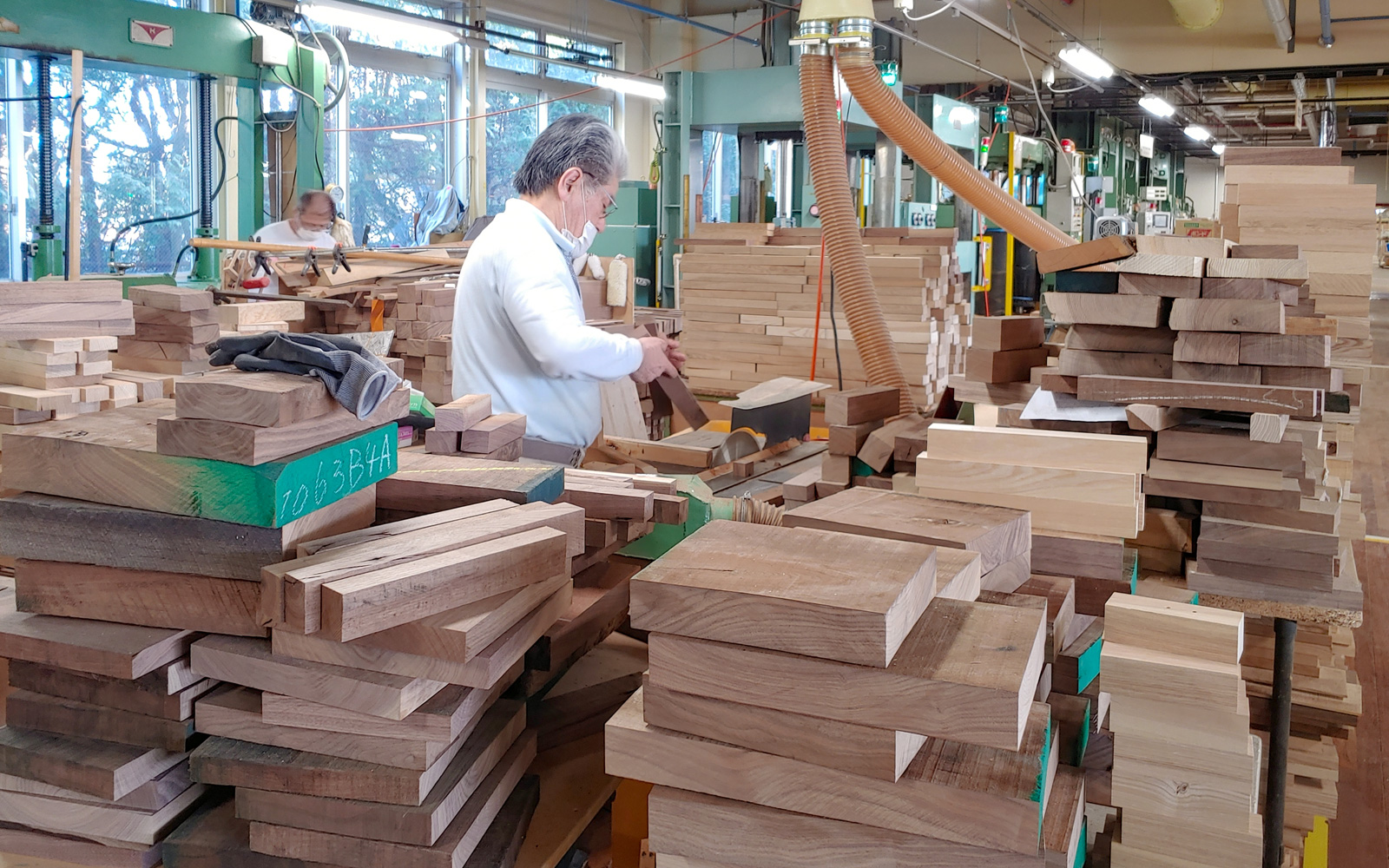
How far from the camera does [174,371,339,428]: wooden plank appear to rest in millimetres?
1652

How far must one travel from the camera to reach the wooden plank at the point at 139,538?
1.73 m

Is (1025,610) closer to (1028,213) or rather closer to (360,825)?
(360,825)

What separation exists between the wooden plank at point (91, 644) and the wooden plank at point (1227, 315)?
2.27 m

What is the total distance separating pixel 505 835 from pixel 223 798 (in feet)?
1.66

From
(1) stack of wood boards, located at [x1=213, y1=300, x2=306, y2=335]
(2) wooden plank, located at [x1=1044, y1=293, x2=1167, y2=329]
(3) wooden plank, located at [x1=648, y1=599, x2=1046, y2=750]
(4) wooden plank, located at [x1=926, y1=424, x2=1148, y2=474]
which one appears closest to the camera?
Answer: (3) wooden plank, located at [x1=648, y1=599, x2=1046, y2=750]

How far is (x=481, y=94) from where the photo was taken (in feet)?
39.6

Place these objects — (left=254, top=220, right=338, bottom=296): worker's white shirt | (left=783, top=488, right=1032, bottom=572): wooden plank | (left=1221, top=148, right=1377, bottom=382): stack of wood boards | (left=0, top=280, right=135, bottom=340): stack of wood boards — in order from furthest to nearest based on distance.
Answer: (left=254, top=220, right=338, bottom=296): worker's white shirt, (left=0, top=280, right=135, bottom=340): stack of wood boards, (left=1221, top=148, right=1377, bottom=382): stack of wood boards, (left=783, top=488, right=1032, bottom=572): wooden plank

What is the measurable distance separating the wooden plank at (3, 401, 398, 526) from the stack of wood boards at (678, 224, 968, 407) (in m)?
4.77

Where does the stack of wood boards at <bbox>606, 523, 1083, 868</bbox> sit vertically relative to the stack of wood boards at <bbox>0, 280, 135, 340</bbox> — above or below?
below

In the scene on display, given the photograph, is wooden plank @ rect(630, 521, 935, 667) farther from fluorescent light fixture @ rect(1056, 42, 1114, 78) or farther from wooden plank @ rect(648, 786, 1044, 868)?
fluorescent light fixture @ rect(1056, 42, 1114, 78)

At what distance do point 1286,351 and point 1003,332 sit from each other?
0.76m

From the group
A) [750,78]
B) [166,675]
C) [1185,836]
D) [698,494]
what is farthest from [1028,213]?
[750,78]

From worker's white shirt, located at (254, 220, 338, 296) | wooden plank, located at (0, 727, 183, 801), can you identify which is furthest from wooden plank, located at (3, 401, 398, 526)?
worker's white shirt, located at (254, 220, 338, 296)

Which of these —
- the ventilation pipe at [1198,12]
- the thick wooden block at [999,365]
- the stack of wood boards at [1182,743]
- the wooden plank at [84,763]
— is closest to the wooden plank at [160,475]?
the wooden plank at [84,763]
